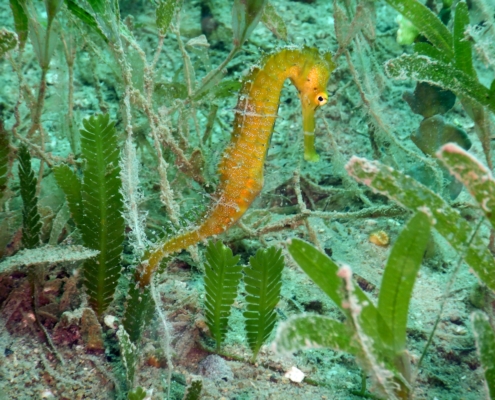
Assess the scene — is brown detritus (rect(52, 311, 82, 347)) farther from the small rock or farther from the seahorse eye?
the seahorse eye

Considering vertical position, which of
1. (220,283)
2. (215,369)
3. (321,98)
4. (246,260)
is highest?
(321,98)

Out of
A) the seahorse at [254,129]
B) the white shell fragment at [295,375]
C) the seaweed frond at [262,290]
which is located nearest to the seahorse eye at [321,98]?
the seahorse at [254,129]

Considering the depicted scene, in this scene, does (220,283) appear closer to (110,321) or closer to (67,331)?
(110,321)

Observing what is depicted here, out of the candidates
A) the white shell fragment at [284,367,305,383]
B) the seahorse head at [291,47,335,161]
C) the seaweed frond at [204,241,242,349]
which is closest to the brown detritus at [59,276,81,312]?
the seaweed frond at [204,241,242,349]

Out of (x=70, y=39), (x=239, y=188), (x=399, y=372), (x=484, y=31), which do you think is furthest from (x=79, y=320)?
(x=484, y=31)

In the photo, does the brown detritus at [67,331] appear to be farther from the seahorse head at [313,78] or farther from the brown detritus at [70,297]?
the seahorse head at [313,78]

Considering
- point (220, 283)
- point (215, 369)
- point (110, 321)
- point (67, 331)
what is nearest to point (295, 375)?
point (215, 369)

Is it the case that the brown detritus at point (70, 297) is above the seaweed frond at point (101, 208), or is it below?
below
